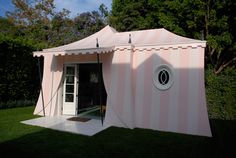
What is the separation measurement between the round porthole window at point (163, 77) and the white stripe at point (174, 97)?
6.6 inches

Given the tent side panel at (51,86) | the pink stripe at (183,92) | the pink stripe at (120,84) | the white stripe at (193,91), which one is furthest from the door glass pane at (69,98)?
the white stripe at (193,91)

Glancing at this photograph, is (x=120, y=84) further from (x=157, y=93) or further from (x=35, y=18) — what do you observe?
(x=35, y=18)

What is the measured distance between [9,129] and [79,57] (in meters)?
3.85

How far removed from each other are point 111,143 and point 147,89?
2553mm

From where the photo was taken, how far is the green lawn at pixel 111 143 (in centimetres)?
517

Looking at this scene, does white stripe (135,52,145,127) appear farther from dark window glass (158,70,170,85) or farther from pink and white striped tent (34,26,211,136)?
dark window glass (158,70,170,85)

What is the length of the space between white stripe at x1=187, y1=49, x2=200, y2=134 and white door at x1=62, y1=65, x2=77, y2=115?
16.5ft

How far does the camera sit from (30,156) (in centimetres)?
479

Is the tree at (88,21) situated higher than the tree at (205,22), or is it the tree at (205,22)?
the tree at (88,21)

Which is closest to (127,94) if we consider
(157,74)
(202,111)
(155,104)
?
(155,104)

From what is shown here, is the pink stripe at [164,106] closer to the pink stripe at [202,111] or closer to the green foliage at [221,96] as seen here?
the pink stripe at [202,111]

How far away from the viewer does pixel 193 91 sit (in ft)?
23.3

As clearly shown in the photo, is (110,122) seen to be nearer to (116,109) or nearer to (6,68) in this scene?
(116,109)

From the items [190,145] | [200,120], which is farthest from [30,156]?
[200,120]
